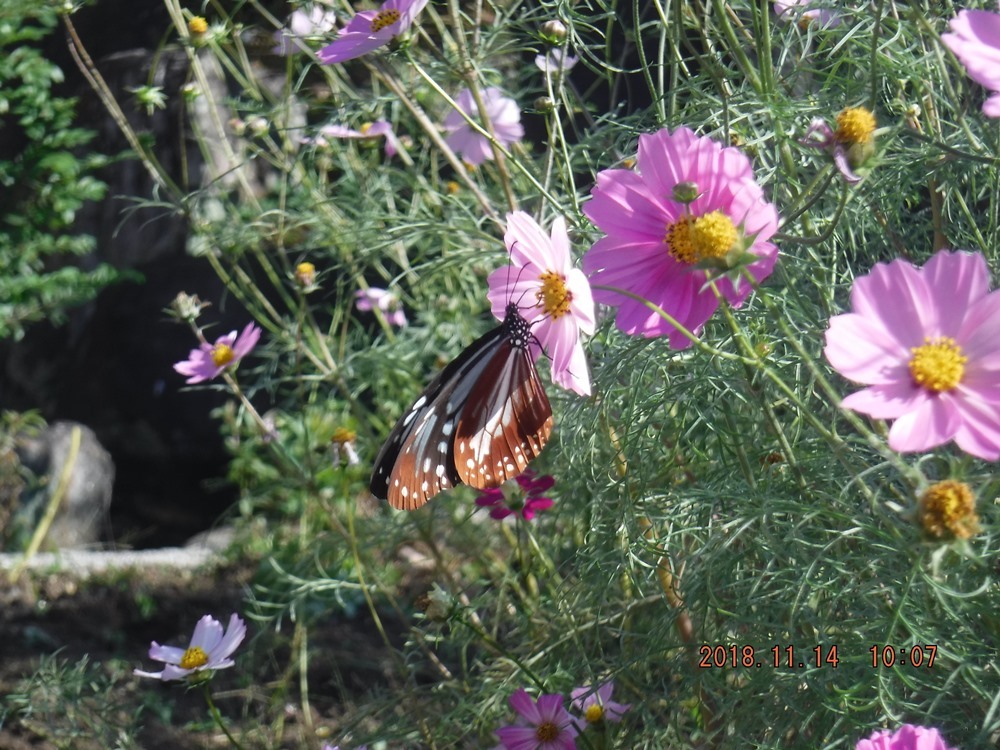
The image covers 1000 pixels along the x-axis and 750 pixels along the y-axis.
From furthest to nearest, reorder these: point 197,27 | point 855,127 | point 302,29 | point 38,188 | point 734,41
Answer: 1. point 38,188
2. point 302,29
3. point 197,27
4. point 734,41
5. point 855,127

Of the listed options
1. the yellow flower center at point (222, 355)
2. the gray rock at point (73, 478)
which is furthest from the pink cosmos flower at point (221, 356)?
the gray rock at point (73, 478)

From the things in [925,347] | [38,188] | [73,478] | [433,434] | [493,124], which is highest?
[925,347]

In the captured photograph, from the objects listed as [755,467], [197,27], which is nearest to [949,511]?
[755,467]

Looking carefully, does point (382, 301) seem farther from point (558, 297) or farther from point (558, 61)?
point (558, 297)

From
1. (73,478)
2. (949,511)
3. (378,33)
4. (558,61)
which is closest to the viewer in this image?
(949,511)

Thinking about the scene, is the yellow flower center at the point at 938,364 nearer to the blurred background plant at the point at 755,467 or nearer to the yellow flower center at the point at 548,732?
the blurred background plant at the point at 755,467

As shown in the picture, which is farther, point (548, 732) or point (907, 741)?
point (548, 732)
